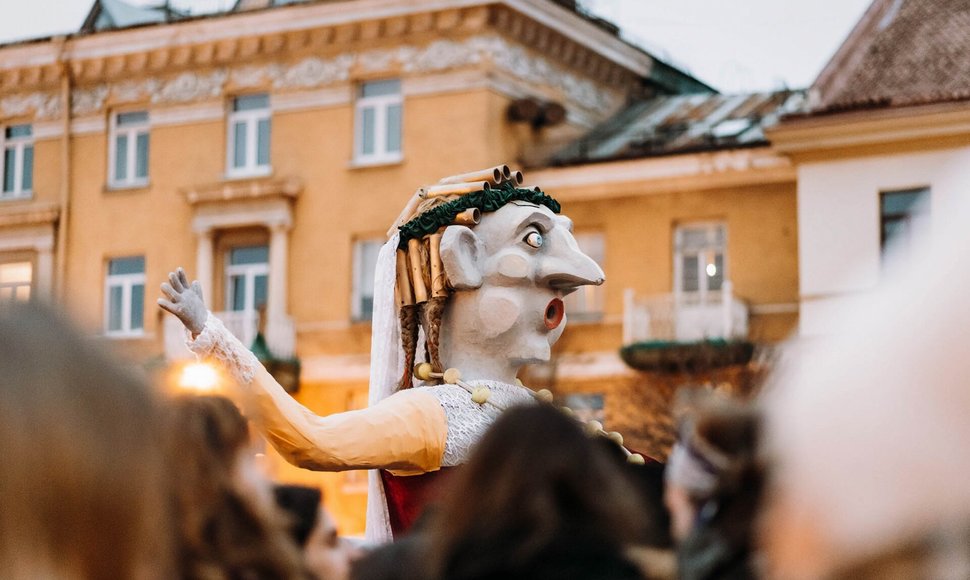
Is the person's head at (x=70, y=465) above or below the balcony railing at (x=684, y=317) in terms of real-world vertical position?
below

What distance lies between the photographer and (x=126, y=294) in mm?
29453

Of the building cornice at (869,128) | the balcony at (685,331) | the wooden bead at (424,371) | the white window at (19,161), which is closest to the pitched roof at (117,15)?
the white window at (19,161)

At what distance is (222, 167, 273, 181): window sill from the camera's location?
28.3m

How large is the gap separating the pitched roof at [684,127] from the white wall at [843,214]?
1074mm

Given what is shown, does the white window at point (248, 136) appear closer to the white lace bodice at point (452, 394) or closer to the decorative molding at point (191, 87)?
the decorative molding at point (191, 87)

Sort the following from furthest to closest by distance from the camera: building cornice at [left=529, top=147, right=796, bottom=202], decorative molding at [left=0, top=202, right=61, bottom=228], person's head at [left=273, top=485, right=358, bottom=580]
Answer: decorative molding at [left=0, top=202, right=61, bottom=228], building cornice at [left=529, top=147, right=796, bottom=202], person's head at [left=273, top=485, right=358, bottom=580]

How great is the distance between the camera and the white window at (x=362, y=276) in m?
27.6

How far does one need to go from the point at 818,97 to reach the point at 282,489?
21.4 m

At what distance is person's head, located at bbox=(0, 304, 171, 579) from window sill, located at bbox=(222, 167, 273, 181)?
2563 cm

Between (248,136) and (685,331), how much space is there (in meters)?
7.39

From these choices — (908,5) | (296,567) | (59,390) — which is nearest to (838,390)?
(296,567)

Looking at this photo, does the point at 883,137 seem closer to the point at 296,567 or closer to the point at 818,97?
the point at 818,97

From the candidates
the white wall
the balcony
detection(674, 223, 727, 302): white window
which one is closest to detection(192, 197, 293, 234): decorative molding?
the balcony

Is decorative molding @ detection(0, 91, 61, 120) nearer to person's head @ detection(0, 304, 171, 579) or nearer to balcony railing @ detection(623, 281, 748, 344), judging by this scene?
balcony railing @ detection(623, 281, 748, 344)
